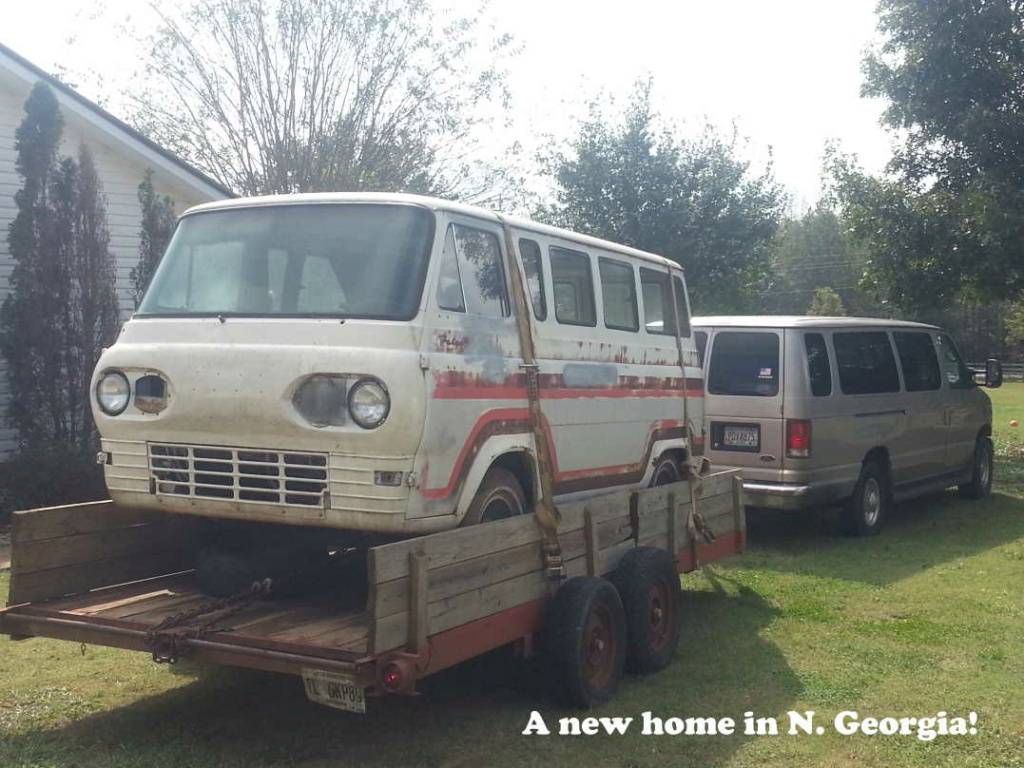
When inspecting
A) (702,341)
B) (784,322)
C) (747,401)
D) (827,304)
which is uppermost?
(827,304)

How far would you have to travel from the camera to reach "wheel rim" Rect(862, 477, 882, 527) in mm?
10914

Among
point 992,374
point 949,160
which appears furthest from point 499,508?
point 949,160

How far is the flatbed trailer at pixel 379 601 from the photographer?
4.49m

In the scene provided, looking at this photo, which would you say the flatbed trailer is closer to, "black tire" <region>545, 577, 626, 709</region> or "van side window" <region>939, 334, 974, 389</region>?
"black tire" <region>545, 577, 626, 709</region>

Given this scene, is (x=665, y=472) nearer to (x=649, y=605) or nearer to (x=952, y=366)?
(x=649, y=605)

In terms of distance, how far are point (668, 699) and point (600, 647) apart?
47 cm

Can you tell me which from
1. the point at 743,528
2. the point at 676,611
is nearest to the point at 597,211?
the point at 743,528

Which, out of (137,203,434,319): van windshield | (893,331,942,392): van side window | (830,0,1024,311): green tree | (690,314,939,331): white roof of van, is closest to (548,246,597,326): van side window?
(137,203,434,319): van windshield

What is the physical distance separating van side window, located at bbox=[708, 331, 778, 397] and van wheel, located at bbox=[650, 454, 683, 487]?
2.22 m

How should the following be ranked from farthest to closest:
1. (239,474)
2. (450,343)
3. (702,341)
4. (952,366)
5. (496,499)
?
(952,366), (702,341), (496,499), (450,343), (239,474)

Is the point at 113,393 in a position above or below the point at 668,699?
above

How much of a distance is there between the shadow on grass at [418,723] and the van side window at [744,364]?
12.7ft

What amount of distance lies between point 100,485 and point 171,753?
7153mm

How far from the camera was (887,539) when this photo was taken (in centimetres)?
1083
